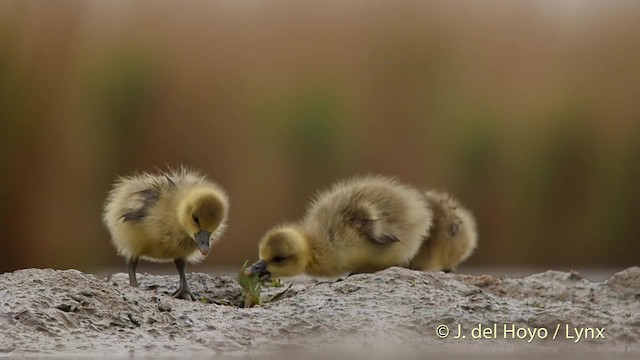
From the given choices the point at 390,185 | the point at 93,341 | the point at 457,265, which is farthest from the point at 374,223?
the point at 93,341

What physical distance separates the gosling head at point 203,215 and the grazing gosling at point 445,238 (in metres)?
0.89

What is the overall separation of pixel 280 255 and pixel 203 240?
30 centimetres

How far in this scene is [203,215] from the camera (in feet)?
11.4

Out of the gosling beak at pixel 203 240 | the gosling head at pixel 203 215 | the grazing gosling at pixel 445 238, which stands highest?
the grazing gosling at pixel 445 238

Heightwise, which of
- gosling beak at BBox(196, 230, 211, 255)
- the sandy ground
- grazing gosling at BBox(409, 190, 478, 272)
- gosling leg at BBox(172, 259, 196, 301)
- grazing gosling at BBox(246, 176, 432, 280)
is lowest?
the sandy ground

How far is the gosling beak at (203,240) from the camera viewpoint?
350 cm

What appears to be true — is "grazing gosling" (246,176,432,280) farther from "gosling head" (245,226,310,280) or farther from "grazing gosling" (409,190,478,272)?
"grazing gosling" (409,190,478,272)

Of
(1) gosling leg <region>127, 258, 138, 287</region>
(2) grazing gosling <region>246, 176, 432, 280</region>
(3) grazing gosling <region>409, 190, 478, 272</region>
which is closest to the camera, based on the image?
(1) gosling leg <region>127, 258, 138, 287</region>

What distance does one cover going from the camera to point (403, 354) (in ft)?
8.94

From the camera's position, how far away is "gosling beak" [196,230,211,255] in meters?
3.50

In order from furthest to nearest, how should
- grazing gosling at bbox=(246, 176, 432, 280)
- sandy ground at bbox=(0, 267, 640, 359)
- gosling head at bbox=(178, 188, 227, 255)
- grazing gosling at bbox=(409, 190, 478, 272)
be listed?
grazing gosling at bbox=(409, 190, 478, 272) < grazing gosling at bbox=(246, 176, 432, 280) < gosling head at bbox=(178, 188, 227, 255) < sandy ground at bbox=(0, 267, 640, 359)

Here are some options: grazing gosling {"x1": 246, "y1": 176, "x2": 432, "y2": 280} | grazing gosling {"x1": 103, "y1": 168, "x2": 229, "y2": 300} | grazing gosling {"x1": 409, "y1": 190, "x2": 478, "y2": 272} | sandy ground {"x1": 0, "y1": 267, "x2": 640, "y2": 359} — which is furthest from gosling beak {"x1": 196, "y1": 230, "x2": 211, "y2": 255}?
grazing gosling {"x1": 409, "y1": 190, "x2": 478, "y2": 272}

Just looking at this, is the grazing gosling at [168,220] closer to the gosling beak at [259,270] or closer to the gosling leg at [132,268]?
the gosling leg at [132,268]

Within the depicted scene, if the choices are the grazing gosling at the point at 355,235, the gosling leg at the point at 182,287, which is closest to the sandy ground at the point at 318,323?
the gosling leg at the point at 182,287
